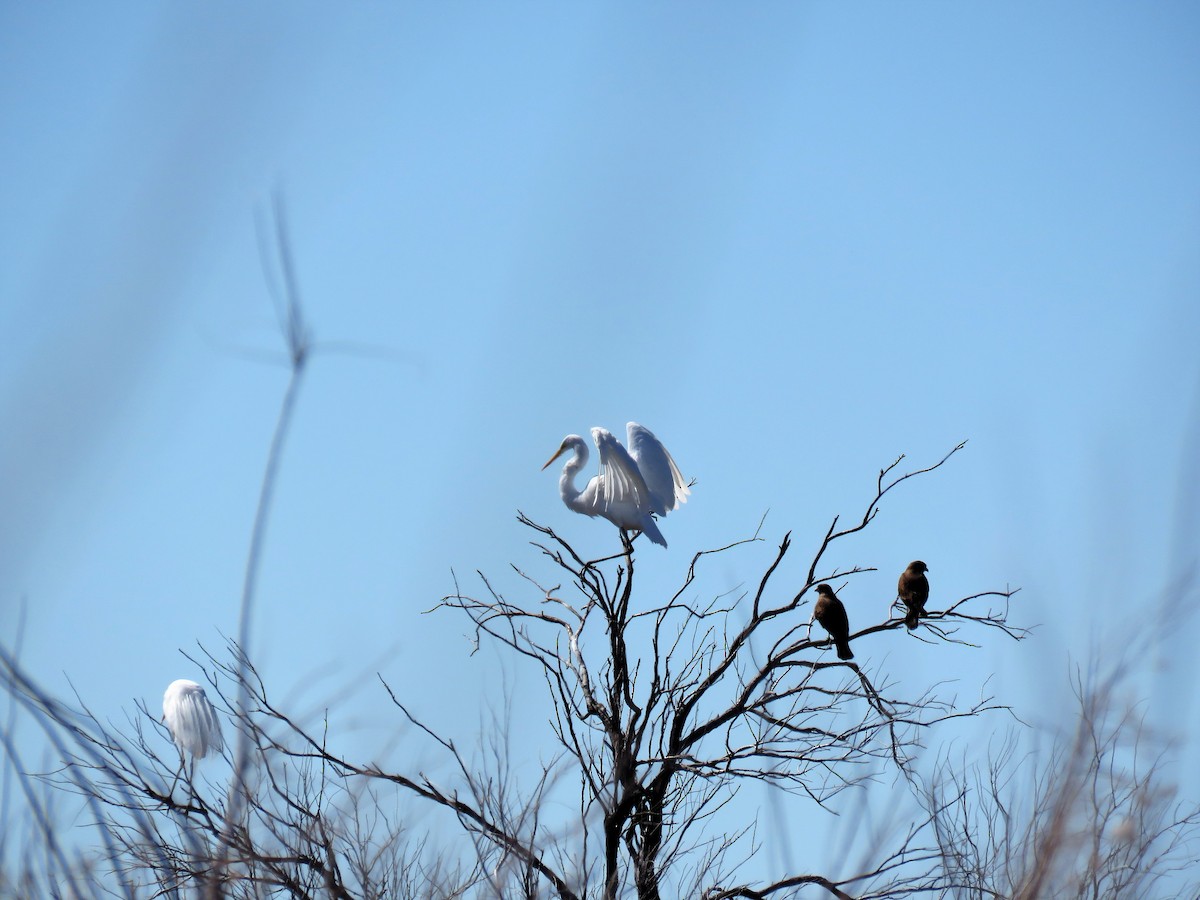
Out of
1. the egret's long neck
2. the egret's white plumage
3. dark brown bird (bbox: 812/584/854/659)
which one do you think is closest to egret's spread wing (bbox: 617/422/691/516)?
the egret's long neck

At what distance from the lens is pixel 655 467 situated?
8656 mm

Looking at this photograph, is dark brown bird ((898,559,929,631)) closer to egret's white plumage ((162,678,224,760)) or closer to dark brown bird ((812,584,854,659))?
dark brown bird ((812,584,854,659))

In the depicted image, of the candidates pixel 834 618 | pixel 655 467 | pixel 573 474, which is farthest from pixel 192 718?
pixel 834 618

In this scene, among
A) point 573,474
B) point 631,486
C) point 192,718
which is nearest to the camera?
point 631,486

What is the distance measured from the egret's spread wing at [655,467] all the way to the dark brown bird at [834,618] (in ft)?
5.55

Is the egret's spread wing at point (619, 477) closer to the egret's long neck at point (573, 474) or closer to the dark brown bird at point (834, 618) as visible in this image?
the egret's long neck at point (573, 474)

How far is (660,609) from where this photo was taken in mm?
6660

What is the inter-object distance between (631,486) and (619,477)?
0.10 meters

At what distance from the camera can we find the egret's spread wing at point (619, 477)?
8414mm

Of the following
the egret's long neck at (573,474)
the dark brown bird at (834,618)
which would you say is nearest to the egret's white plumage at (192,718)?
the egret's long neck at (573,474)

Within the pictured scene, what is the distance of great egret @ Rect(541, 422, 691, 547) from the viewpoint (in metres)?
8.39

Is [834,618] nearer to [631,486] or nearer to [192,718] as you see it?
[631,486]

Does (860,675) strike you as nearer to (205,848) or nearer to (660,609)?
(660,609)

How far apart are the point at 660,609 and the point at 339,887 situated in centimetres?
219
